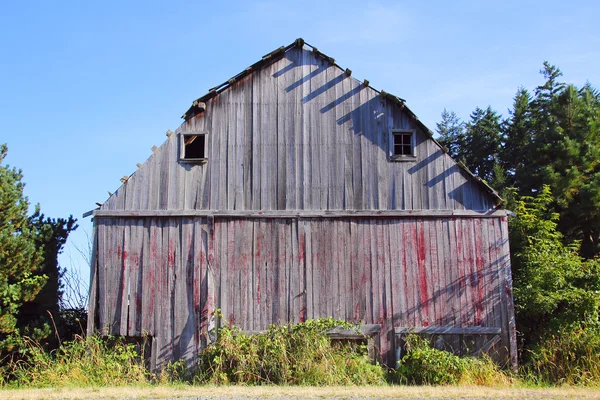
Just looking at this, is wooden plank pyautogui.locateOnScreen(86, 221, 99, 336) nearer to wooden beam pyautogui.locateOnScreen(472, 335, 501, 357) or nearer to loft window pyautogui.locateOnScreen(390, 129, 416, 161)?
loft window pyautogui.locateOnScreen(390, 129, 416, 161)

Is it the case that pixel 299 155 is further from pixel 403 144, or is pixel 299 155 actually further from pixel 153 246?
pixel 153 246

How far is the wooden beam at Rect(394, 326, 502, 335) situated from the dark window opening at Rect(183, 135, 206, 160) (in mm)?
6341

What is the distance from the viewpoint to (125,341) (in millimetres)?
13008

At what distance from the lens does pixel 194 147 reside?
14680 mm

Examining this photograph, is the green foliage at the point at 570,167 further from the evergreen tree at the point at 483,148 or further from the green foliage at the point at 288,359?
the green foliage at the point at 288,359

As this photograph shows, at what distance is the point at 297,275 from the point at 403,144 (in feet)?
13.6

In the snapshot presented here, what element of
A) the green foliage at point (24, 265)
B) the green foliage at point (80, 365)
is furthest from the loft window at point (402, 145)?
the green foliage at point (24, 265)

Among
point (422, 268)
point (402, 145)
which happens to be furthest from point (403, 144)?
point (422, 268)

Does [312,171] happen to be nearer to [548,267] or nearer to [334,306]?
[334,306]

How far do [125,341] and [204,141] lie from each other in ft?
16.7

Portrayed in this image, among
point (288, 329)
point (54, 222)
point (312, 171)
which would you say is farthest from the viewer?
point (54, 222)

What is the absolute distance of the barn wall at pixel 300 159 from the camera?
535 inches

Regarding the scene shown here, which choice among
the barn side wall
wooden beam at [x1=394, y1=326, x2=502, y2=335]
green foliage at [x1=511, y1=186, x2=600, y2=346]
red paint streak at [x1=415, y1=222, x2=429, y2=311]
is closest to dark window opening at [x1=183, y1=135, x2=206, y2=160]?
the barn side wall

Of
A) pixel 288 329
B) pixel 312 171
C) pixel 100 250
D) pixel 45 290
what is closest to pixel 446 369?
pixel 288 329
